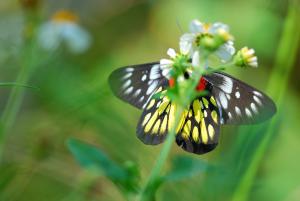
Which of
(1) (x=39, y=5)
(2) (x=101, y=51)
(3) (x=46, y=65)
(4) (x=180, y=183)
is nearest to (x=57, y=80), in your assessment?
(3) (x=46, y=65)

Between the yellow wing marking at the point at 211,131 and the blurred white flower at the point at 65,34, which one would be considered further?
the blurred white flower at the point at 65,34

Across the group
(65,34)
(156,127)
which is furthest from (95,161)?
(65,34)

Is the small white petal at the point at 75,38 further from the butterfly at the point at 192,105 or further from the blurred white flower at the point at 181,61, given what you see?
the blurred white flower at the point at 181,61

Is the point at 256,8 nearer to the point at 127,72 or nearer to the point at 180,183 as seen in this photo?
the point at 180,183

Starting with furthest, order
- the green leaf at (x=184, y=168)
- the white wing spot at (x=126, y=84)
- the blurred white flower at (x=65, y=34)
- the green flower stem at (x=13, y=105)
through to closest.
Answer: the blurred white flower at (x=65, y=34), the green flower stem at (x=13, y=105), the white wing spot at (x=126, y=84), the green leaf at (x=184, y=168)

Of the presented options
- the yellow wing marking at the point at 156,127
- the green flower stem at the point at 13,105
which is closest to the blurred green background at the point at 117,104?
the green flower stem at the point at 13,105
